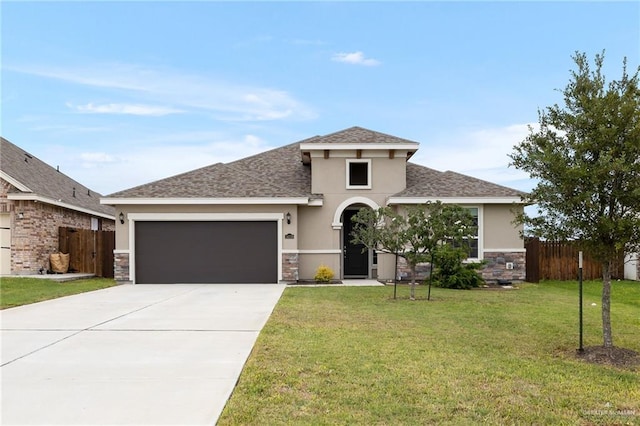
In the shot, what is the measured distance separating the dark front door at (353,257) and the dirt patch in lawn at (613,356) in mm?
12827

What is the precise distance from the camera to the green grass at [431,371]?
478 cm

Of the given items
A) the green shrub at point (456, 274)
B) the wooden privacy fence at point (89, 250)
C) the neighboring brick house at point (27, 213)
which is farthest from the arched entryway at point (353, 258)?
the neighboring brick house at point (27, 213)

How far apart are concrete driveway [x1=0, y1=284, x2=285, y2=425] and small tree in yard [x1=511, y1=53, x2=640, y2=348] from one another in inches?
183

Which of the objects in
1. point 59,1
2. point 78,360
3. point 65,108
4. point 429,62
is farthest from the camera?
point 65,108

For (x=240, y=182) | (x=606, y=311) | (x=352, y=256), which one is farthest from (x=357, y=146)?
(x=606, y=311)

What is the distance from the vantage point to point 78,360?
6.69 meters

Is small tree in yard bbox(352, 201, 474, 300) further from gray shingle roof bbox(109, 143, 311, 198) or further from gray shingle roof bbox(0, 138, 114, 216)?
gray shingle roof bbox(0, 138, 114, 216)

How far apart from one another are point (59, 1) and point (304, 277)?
11.3 meters

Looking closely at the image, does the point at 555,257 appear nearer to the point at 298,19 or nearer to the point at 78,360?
the point at 298,19

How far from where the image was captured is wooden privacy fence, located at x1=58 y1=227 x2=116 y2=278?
21344 millimetres

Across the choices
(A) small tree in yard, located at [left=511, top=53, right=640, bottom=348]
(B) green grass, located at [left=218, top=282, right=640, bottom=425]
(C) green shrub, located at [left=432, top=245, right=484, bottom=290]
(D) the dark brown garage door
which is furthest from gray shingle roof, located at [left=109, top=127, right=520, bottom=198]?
(A) small tree in yard, located at [left=511, top=53, right=640, bottom=348]

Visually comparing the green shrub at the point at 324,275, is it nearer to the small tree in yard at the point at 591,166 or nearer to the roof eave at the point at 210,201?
the roof eave at the point at 210,201

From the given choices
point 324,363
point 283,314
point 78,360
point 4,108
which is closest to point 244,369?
point 324,363

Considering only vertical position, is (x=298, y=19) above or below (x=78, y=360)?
above
